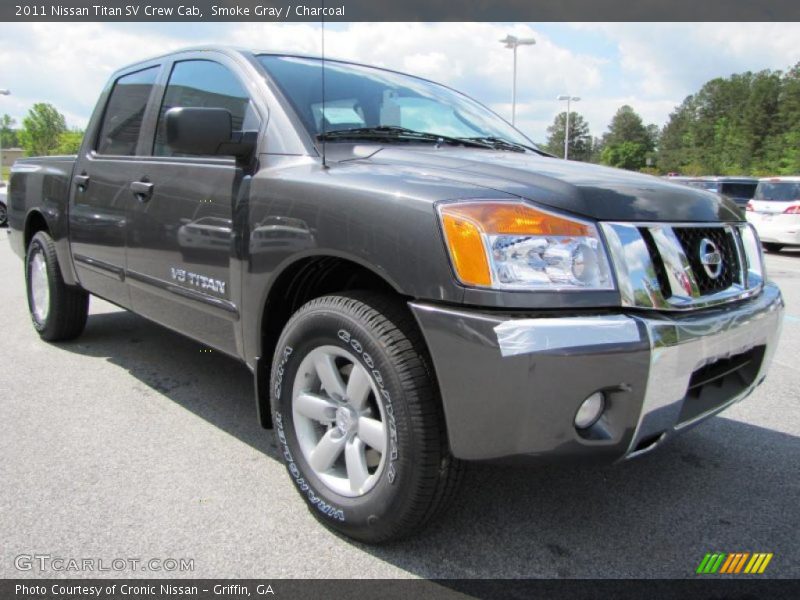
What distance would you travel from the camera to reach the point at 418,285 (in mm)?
1897

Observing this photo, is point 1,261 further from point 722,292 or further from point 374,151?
point 722,292

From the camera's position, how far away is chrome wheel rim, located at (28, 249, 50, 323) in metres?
4.62

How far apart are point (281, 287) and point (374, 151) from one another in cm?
63

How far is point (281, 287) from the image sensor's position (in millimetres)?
2482

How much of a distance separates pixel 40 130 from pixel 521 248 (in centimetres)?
7365

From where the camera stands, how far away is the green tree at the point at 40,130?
2485 inches

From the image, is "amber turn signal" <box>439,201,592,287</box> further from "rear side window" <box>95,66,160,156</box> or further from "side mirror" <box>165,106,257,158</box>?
"rear side window" <box>95,66,160,156</box>

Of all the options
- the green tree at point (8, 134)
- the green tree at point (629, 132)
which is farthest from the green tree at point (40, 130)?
the green tree at point (629, 132)

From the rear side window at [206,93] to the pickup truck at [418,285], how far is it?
0.05 ft

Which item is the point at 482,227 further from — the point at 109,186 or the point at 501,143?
the point at 109,186

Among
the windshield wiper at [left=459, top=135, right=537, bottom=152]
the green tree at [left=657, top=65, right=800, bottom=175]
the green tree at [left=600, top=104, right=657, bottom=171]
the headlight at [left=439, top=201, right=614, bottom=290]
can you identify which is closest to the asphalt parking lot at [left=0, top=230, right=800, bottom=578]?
the headlight at [left=439, top=201, right=614, bottom=290]

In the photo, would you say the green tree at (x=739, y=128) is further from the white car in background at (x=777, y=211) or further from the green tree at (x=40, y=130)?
the green tree at (x=40, y=130)

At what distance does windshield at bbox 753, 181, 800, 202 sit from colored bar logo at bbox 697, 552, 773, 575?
13.0m

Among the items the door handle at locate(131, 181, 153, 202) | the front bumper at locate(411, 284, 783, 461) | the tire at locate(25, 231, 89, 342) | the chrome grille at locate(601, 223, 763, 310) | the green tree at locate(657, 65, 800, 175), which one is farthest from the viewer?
the green tree at locate(657, 65, 800, 175)
